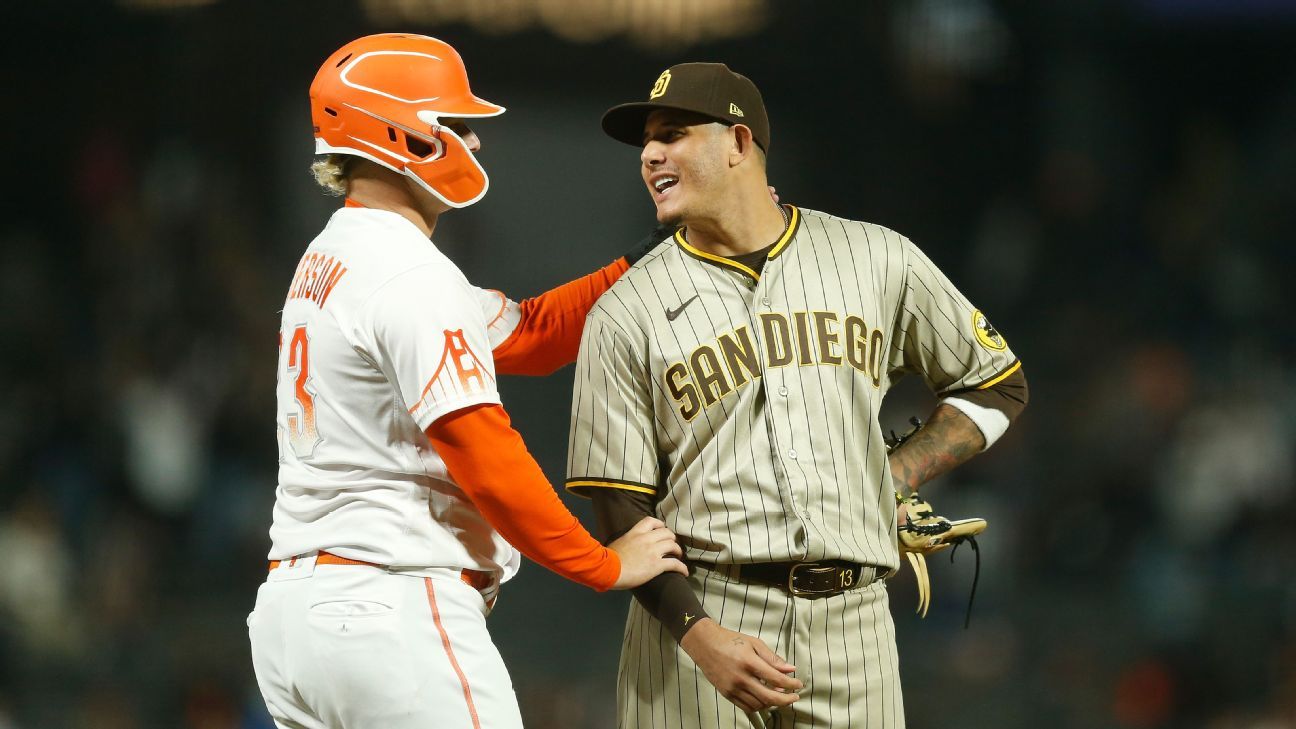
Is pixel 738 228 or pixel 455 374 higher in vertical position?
pixel 738 228

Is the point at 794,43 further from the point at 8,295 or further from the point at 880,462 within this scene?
the point at 880,462

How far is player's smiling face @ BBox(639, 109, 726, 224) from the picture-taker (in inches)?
102

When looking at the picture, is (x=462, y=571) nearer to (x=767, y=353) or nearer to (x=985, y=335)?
Answer: (x=767, y=353)

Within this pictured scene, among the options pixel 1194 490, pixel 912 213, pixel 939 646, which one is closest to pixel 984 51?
pixel 912 213

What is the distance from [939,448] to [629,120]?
2.93 ft

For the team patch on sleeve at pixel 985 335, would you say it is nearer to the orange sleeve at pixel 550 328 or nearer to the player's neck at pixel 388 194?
the orange sleeve at pixel 550 328

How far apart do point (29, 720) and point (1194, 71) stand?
22.5ft

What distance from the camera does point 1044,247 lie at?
734 centimetres

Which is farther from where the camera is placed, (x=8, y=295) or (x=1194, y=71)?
(x=1194, y=71)

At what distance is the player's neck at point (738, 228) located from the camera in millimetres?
2633

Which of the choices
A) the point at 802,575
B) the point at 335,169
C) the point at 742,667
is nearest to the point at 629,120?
the point at 335,169

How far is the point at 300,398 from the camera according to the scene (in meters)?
2.35

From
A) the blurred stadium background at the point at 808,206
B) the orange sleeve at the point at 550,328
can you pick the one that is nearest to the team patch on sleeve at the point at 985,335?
the orange sleeve at the point at 550,328

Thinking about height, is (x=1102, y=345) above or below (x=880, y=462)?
below
